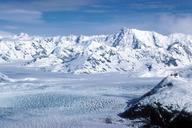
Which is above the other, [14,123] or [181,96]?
[181,96]

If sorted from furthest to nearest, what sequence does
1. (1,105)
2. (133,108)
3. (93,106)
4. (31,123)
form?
(1,105)
(93,106)
(133,108)
(31,123)

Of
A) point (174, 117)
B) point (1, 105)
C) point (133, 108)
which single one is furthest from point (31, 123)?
point (1, 105)

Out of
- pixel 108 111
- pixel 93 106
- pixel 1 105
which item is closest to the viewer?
pixel 108 111

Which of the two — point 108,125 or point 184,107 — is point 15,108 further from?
point 184,107

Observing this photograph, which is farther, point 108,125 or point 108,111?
point 108,111

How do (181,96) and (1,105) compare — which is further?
(1,105)

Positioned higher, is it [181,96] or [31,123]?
[181,96]

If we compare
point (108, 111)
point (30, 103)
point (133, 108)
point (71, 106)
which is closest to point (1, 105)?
point (30, 103)

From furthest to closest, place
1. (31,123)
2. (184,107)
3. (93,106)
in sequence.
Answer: (93,106) < (31,123) < (184,107)

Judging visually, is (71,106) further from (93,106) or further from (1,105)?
(1,105)
